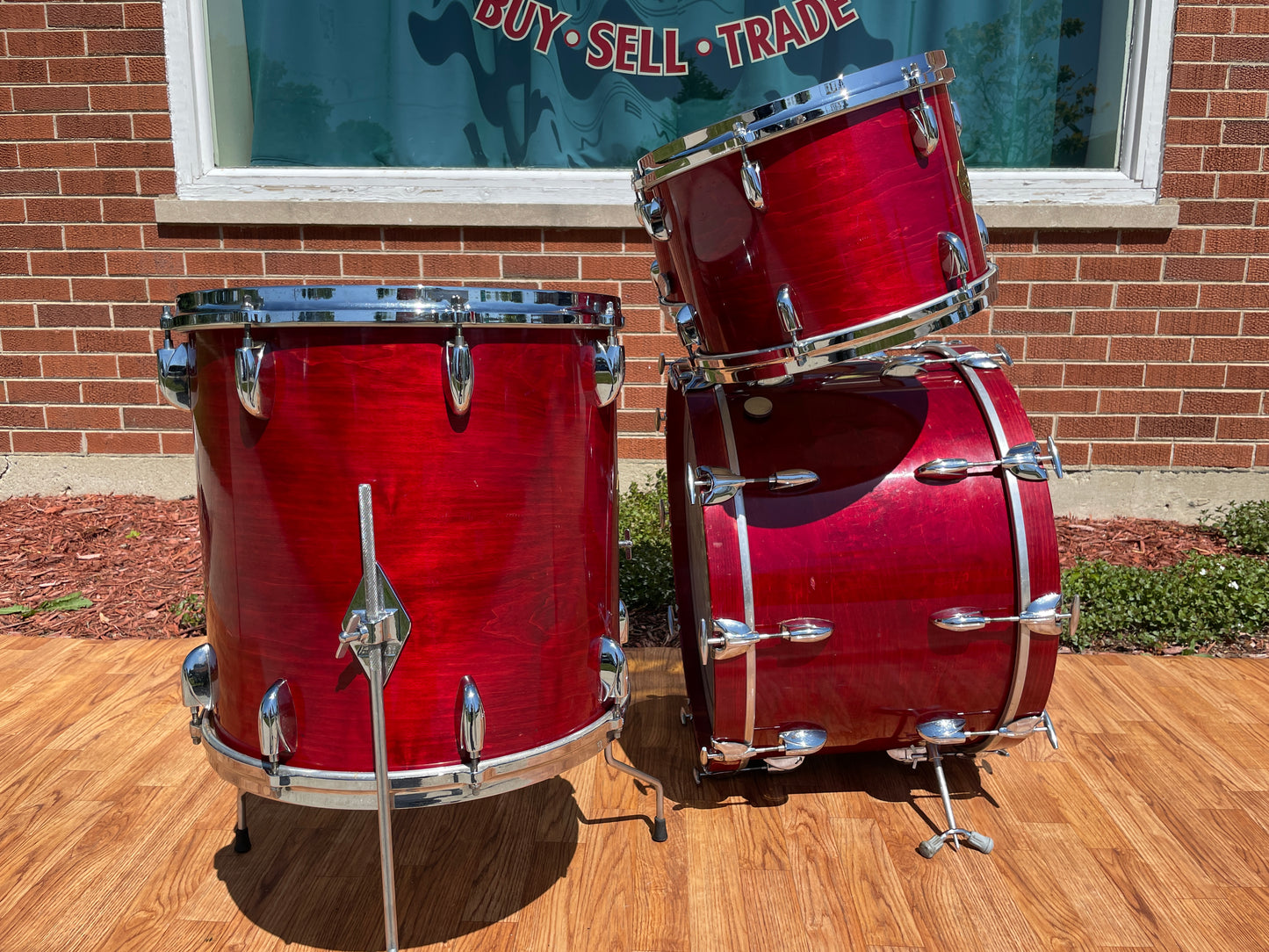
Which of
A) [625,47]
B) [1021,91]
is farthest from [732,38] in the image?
[1021,91]

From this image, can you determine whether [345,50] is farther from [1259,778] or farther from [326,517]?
[1259,778]

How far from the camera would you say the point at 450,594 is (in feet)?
4.62

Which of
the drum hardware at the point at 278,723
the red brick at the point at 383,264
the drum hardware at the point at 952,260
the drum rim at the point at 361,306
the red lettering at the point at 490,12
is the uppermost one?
the red lettering at the point at 490,12

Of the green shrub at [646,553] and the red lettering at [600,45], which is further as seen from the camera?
the red lettering at [600,45]

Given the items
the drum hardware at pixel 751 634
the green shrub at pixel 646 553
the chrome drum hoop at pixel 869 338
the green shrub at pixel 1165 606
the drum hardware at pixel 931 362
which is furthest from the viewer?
the green shrub at pixel 646 553

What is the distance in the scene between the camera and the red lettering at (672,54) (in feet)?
12.2

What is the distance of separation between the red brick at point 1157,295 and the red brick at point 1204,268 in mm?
42

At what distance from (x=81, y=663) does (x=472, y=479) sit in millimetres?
1984

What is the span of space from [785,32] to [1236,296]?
2.12m

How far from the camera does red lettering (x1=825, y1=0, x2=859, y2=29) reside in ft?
12.1

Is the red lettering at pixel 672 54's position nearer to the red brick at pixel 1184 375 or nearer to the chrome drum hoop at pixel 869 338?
the red brick at pixel 1184 375

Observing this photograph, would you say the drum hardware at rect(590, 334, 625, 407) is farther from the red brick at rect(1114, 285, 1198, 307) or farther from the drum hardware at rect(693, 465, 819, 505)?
the red brick at rect(1114, 285, 1198, 307)

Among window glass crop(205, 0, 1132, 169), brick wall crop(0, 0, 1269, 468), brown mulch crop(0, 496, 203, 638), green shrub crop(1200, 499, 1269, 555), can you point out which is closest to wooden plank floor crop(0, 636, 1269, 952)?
brown mulch crop(0, 496, 203, 638)

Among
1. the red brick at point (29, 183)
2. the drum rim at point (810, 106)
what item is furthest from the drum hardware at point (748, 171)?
the red brick at point (29, 183)
